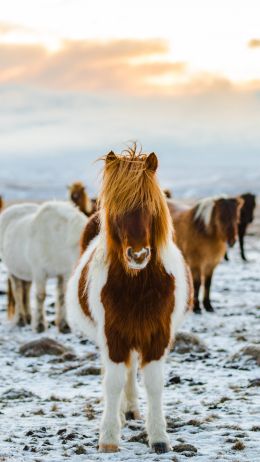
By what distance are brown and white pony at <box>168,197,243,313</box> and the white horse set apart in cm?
→ 297

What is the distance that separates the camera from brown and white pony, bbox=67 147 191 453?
185 inches

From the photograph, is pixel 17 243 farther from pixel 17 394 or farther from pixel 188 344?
pixel 17 394

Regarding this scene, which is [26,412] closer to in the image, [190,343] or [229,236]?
[190,343]

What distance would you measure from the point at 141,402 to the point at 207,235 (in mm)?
6251

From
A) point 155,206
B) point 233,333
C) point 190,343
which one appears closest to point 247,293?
point 233,333

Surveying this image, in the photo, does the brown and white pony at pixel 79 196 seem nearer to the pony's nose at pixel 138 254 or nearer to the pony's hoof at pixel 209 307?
the pony's hoof at pixel 209 307

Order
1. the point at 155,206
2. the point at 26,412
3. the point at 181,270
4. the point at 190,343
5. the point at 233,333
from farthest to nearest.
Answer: the point at 233,333 < the point at 190,343 < the point at 26,412 < the point at 181,270 < the point at 155,206

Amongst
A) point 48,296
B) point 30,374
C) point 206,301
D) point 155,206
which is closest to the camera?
point 155,206


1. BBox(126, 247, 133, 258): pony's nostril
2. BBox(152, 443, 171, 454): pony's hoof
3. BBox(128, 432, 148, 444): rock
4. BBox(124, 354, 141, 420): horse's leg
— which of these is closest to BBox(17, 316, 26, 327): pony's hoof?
BBox(124, 354, 141, 420): horse's leg

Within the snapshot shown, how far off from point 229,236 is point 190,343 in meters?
3.91

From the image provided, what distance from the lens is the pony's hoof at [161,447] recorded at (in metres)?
4.89

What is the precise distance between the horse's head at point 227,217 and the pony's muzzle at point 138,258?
784 cm

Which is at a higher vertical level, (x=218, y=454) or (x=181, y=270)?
(x=181, y=270)

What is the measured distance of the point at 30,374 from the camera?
7508mm
